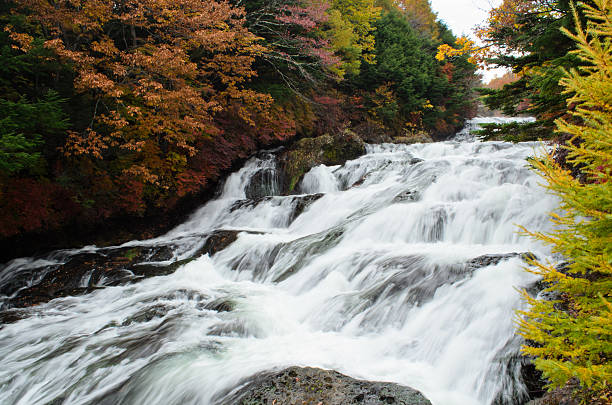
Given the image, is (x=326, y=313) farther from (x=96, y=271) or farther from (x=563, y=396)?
(x=96, y=271)

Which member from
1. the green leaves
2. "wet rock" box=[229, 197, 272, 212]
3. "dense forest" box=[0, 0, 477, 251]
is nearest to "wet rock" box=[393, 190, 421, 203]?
"wet rock" box=[229, 197, 272, 212]

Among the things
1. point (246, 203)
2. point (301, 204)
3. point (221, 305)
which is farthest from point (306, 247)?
point (246, 203)

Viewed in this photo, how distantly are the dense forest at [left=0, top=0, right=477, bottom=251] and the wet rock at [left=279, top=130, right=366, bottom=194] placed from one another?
94cm

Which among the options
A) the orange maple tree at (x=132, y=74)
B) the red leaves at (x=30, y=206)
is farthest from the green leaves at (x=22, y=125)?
the orange maple tree at (x=132, y=74)

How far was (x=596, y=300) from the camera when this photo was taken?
1.79 metres

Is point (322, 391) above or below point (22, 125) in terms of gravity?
below

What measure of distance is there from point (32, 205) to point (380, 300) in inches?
288

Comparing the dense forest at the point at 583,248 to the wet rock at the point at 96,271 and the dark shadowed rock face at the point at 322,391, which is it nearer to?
the dark shadowed rock face at the point at 322,391

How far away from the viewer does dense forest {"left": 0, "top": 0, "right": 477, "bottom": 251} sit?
7.02m

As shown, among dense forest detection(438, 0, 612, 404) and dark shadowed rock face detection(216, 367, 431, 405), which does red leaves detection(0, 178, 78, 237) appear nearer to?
dark shadowed rock face detection(216, 367, 431, 405)

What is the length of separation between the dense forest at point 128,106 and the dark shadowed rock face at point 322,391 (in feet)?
17.3

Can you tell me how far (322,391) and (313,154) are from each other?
11.2 metres

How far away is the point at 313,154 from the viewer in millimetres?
13242

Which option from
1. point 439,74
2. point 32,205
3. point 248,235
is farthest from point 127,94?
point 439,74
